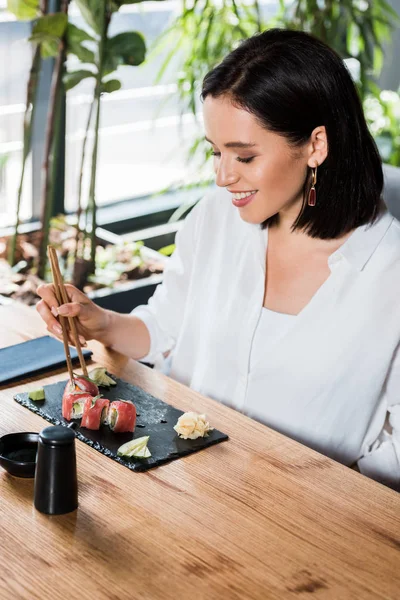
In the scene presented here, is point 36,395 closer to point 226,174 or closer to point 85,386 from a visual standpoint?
point 85,386

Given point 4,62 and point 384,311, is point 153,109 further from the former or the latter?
point 384,311

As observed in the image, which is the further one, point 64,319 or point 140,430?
point 64,319

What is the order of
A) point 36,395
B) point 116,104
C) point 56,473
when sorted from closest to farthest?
point 56,473, point 36,395, point 116,104

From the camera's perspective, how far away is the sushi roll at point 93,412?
1.64 metres

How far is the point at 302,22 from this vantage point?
3.66 metres

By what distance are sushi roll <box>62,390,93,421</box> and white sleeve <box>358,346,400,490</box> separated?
618 mm

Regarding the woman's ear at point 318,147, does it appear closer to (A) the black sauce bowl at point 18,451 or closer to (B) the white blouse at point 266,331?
→ (B) the white blouse at point 266,331

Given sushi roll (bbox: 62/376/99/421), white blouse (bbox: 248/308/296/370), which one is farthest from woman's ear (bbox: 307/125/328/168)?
sushi roll (bbox: 62/376/99/421)

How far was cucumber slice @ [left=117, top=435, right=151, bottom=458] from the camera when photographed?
1549 mm

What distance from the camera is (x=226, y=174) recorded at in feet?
6.07

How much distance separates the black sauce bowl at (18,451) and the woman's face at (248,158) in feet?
2.16

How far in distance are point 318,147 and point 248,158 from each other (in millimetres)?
164

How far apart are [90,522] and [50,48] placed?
2257 mm

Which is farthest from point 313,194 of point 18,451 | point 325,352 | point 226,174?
point 18,451
